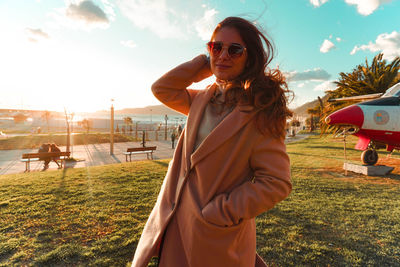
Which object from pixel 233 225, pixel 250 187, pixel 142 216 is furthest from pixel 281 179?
pixel 142 216

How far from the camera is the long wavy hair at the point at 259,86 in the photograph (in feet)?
3.87

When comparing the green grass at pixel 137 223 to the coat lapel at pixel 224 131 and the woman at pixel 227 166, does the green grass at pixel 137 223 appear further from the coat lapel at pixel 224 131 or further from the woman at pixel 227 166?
the coat lapel at pixel 224 131

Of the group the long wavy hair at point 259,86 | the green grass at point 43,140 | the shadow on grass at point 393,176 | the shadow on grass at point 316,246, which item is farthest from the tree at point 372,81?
the green grass at point 43,140

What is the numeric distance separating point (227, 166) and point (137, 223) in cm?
313

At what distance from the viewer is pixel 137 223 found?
3.72 meters

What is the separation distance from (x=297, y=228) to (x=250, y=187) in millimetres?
3079

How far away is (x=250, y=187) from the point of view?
1133 millimetres

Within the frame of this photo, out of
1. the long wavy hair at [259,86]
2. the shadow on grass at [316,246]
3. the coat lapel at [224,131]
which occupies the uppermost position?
the long wavy hair at [259,86]

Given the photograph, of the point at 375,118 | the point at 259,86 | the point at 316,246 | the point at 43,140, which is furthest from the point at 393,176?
the point at 43,140

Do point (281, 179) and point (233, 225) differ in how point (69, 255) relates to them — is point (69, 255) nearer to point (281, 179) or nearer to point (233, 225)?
point (233, 225)

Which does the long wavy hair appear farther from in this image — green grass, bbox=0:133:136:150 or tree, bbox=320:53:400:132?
green grass, bbox=0:133:136:150

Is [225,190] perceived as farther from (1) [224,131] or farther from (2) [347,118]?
(2) [347,118]

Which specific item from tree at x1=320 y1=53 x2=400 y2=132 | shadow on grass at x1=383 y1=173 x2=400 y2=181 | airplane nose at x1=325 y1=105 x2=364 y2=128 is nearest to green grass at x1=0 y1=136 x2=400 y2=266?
shadow on grass at x1=383 y1=173 x2=400 y2=181

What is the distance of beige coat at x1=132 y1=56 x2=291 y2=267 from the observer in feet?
3.68
